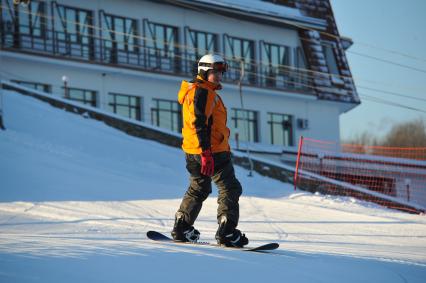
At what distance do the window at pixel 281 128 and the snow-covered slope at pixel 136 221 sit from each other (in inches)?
692

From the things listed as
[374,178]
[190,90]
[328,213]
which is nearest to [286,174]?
[374,178]

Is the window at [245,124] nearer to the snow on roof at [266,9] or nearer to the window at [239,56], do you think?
the window at [239,56]

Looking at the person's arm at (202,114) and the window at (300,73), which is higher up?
the window at (300,73)

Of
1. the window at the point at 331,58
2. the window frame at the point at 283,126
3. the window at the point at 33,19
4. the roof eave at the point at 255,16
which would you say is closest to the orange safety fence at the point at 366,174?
the roof eave at the point at 255,16

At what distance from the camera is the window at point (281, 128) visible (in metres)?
37.7

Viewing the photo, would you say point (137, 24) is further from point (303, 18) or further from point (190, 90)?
point (190, 90)

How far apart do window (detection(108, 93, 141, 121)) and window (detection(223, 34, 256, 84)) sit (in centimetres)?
518

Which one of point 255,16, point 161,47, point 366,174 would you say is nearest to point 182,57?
point 161,47

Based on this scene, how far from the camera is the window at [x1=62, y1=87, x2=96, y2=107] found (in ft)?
99.5

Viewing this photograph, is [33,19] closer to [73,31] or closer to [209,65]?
[73,31]

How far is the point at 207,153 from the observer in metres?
7.00

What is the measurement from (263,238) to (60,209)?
3326 millimetres

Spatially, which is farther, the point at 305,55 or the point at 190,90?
the point at 305,55

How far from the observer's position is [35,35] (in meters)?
29.9
